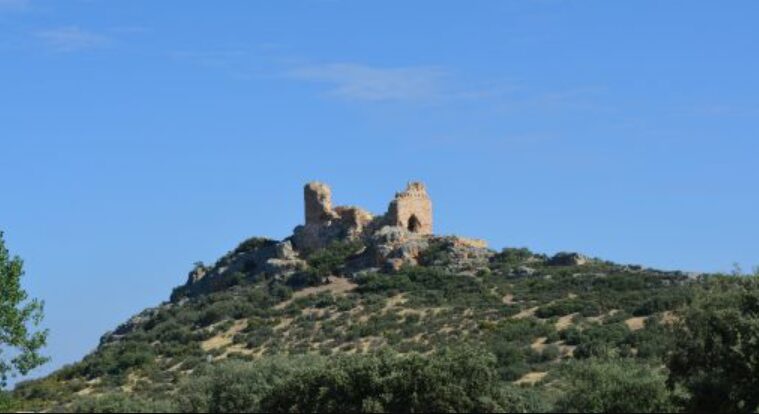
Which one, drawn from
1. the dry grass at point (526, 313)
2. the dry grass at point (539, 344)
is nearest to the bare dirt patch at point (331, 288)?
the dry grass at point (526, 313)

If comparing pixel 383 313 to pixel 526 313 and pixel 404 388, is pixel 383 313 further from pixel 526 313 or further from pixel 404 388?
pixel 404 388

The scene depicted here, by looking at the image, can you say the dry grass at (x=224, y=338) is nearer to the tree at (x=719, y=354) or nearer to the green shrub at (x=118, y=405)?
the green shrub at (x=118, y=405)

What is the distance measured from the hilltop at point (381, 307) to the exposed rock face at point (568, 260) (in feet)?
0.55

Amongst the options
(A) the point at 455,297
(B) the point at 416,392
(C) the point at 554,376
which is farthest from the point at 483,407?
(A) the point at 455,297

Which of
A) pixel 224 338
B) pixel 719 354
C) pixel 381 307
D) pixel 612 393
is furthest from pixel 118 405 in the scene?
pixel 381 307

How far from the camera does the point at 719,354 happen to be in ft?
118

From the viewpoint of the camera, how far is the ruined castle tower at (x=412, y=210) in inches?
2970

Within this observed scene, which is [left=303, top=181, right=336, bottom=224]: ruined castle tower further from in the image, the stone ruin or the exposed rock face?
the exposed rock face

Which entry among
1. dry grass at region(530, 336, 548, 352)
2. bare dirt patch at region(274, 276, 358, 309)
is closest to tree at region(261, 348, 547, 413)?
dry grass at region(530, 336, 548, 352)

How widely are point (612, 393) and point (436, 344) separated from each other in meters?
22.2

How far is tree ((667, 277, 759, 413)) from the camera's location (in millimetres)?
35375

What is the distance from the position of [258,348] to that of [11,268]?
64.4 ft

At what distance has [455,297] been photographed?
226 ft

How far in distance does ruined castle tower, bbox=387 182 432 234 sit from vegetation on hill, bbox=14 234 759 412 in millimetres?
2736
